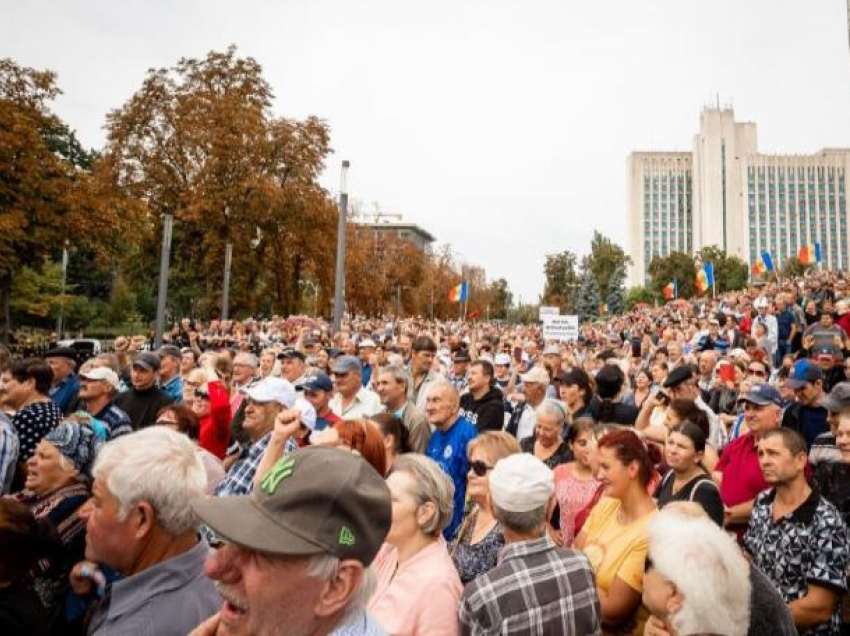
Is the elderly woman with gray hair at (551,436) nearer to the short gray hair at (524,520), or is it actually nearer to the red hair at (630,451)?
the red hair at (630,451)

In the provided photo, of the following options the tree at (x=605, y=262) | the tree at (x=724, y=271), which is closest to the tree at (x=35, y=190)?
the tree at (x=605, y=262)

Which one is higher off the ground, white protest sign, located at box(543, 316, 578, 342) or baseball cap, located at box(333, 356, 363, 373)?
white protest sign, located at box(543, 316, 578, 342)

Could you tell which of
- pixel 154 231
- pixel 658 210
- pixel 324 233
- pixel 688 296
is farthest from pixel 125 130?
pixel 658 210

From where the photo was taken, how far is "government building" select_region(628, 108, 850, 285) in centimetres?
13188

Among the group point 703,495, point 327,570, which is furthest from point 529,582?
point 703,495

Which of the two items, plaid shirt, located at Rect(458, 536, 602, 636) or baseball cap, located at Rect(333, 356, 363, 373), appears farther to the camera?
baseball cap, located at Rect(333, 356, 363, 373)

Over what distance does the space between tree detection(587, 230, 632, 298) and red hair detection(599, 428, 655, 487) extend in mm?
64338

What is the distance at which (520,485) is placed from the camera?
2861 mm

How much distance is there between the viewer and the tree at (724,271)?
7919 cm

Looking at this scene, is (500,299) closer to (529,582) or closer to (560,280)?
(560,280)

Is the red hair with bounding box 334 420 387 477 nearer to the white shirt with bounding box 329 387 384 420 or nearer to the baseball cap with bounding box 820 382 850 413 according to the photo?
the white shirt with bounding box 329 387 384 420

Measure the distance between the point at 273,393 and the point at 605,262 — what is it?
65.9 meters

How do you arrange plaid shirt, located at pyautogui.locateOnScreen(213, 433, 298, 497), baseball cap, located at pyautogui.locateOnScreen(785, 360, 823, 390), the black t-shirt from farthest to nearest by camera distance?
baseball cap, located at pyautogui.locateOnScreen(785, 360, 823, 390)
the black t-shirt
plaid shirt, located at pyautogui.locateOnScreen(213, 433, 298, 497)

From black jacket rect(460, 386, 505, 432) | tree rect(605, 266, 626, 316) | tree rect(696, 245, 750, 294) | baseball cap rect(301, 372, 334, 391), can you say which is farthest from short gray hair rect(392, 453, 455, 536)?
tree rect(696, 245, 750, 294)
